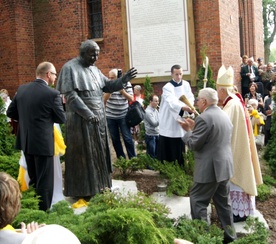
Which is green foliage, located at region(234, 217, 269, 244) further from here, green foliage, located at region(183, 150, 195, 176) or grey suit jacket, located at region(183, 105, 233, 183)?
green foliage, located at region(183, 150, 195, 176)

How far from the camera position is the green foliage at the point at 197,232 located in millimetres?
4075

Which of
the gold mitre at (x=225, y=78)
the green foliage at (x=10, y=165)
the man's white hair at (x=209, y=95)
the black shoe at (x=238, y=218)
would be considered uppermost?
the gold mitre at (x=225, y=78)

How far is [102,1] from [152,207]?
10353mm

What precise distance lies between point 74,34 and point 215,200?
406 inches

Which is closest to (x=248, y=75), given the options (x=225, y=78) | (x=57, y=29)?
(x=57, y=29)

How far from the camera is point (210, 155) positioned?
181 inches

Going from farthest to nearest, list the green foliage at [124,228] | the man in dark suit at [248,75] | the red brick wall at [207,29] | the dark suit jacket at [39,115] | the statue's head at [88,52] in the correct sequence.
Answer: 1. the man in dark suit at [248,75]
2. the red brick wall at [207,29]
3. the statue's head at [88,52]
4. the dark suit jacket at [39,115]
5. the green foliage at [124,228]

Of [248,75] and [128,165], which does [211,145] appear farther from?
[248,75]

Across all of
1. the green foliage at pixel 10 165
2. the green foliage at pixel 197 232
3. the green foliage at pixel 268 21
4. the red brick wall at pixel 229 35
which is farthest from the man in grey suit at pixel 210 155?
the green foliage at pixel 268 21

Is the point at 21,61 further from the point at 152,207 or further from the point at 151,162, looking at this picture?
the point at 152,207

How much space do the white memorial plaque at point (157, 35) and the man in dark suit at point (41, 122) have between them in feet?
25.2

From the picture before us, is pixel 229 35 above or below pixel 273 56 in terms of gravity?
below

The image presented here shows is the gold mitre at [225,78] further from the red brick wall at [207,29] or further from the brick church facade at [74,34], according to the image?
the brick church facade at [74,34]

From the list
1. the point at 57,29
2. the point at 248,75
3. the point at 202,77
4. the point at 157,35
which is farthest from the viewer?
the point at 57,29
